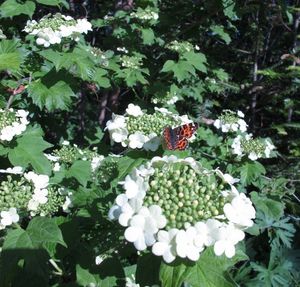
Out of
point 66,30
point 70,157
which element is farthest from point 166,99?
point 70,157

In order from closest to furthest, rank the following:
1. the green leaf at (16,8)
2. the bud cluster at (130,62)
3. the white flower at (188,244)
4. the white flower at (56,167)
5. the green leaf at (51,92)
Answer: the white flower at (188,244) < the white flower at (56,167) < the green leaf at (51,92) < the green leaf at (16,8) < the bud cluster at (130,62)

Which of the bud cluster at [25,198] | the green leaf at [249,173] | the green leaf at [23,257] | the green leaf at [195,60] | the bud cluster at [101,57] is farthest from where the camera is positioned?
the green leaf at [195,60]

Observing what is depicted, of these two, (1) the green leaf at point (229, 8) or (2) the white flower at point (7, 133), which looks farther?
(1) the green leaf at point (229, 8)

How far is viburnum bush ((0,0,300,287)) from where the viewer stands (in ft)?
4.45

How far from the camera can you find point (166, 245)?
128 centimetres

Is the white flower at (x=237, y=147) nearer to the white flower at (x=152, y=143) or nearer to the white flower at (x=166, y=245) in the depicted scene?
the white flower at (x=152, y=143)

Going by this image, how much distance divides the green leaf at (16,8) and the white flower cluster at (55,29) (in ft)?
0.89

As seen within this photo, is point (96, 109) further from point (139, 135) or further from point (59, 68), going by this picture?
point (139, 135)

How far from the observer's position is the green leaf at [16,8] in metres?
3.04

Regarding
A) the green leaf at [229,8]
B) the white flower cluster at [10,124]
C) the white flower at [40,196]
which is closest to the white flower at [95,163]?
the white flower cluster at [10,124]

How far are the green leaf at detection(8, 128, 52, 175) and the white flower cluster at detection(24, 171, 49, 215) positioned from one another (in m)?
0.17

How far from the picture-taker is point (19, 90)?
8.61 ft

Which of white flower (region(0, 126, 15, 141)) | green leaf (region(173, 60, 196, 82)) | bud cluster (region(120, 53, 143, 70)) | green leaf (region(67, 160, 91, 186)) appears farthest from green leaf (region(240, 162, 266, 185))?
white flower (region(0, 126, 15, 141))

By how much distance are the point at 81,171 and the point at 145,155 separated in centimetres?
49
